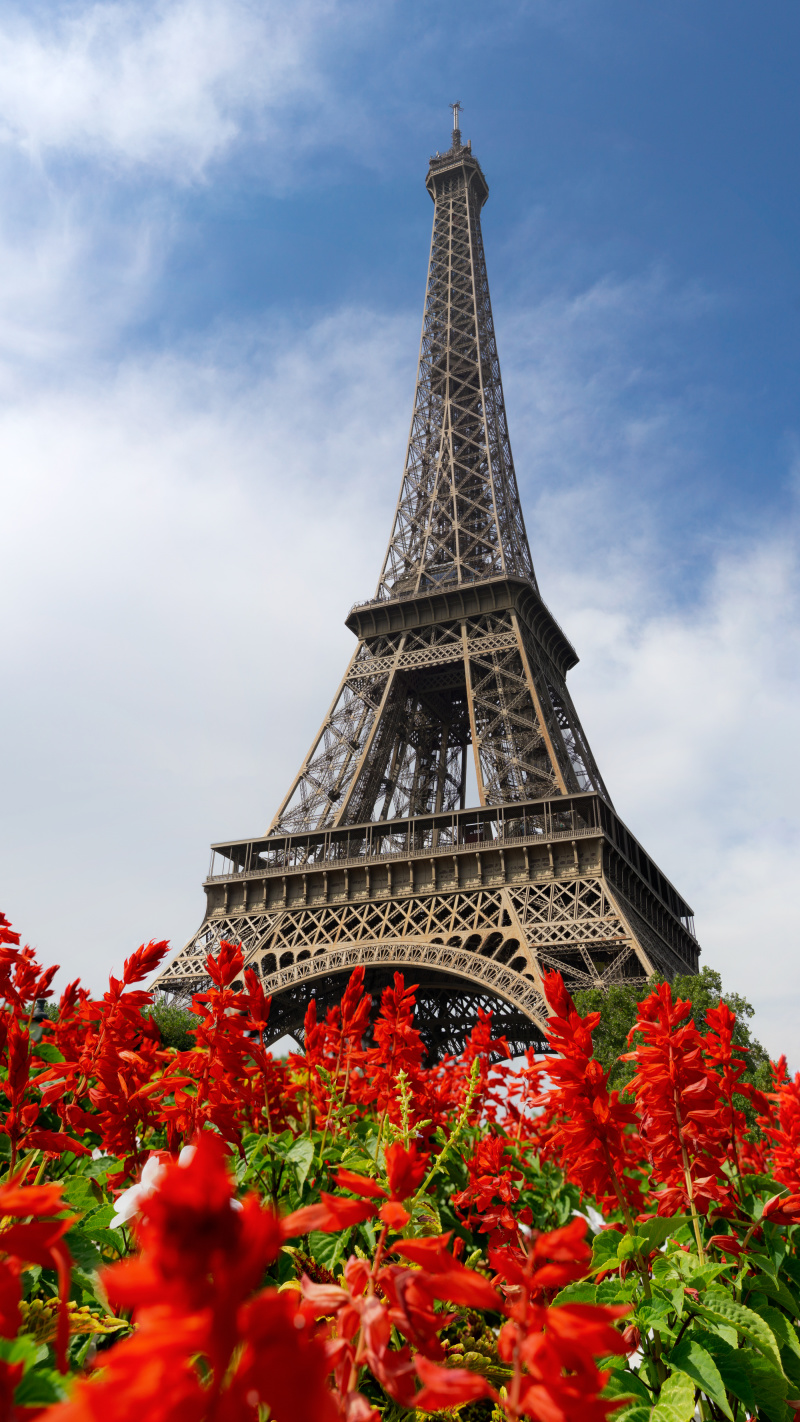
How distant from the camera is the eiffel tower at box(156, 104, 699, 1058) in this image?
2734cm

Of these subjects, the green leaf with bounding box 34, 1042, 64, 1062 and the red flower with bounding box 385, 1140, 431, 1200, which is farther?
the green leaf with bounding box 34, 1042, 64, 1062

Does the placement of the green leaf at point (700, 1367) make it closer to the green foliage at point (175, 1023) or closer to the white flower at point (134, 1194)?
the white flower at point (134, 1194)

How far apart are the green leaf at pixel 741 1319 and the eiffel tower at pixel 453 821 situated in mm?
21737

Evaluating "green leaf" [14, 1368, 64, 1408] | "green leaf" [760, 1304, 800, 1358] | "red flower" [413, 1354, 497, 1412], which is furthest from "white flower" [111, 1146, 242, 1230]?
"green leaf" [760, 1304, 800, 1358]

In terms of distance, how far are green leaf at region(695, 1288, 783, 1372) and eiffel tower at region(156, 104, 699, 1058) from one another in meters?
21.7

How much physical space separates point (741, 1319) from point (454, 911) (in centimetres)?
2623

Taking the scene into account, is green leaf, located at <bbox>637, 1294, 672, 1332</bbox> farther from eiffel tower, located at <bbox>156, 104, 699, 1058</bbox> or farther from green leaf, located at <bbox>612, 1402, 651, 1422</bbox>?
eiffel tower, located at <bbox>156, 104, 699, 1058</bbox>

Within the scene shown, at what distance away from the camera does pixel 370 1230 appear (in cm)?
332

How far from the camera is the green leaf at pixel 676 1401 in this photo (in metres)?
2.37

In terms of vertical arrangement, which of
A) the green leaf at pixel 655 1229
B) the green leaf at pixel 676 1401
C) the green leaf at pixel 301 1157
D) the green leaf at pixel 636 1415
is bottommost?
the green leaf at pixel 636 1415

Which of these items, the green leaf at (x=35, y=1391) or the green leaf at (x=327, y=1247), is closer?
the green leaf at (x=35, y=1391)

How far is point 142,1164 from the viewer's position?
331cm

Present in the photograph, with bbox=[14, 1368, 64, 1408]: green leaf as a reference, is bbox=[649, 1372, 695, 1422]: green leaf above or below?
below

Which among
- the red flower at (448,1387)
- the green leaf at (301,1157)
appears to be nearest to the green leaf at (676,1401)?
the green leaf at (301,1157)
